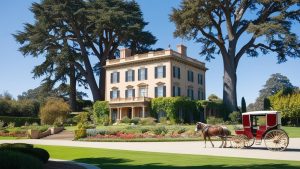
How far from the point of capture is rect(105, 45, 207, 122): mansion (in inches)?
1984

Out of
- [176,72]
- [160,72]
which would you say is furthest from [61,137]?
[176,72]

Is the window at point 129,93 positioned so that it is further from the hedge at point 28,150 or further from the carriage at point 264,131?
the hedge at point 28,150

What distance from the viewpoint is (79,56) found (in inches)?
2240

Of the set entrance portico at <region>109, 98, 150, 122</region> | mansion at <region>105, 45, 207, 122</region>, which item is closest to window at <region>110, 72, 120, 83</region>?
mansion at <region>105, 45, 207, 122</region>

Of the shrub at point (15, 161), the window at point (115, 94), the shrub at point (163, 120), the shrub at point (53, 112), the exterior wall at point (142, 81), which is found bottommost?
the shrub at point (15, 161)

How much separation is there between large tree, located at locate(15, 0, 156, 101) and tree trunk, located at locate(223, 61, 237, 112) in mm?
14741

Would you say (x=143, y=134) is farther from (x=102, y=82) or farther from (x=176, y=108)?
(x=102, y=82)

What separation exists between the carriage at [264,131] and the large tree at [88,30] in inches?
1486

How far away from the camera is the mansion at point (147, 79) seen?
50406 millimetres

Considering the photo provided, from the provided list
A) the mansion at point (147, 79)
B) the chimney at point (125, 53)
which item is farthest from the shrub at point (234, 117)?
the chimney at point (125, 53)

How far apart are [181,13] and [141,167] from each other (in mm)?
36069

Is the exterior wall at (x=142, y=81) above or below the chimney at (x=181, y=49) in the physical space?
below

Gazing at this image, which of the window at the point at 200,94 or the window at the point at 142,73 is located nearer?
the window at the point at 142,73

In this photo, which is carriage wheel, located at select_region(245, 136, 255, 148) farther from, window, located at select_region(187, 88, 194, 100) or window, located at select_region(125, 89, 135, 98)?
window, located at select_region(125, 89, 135, 98)
